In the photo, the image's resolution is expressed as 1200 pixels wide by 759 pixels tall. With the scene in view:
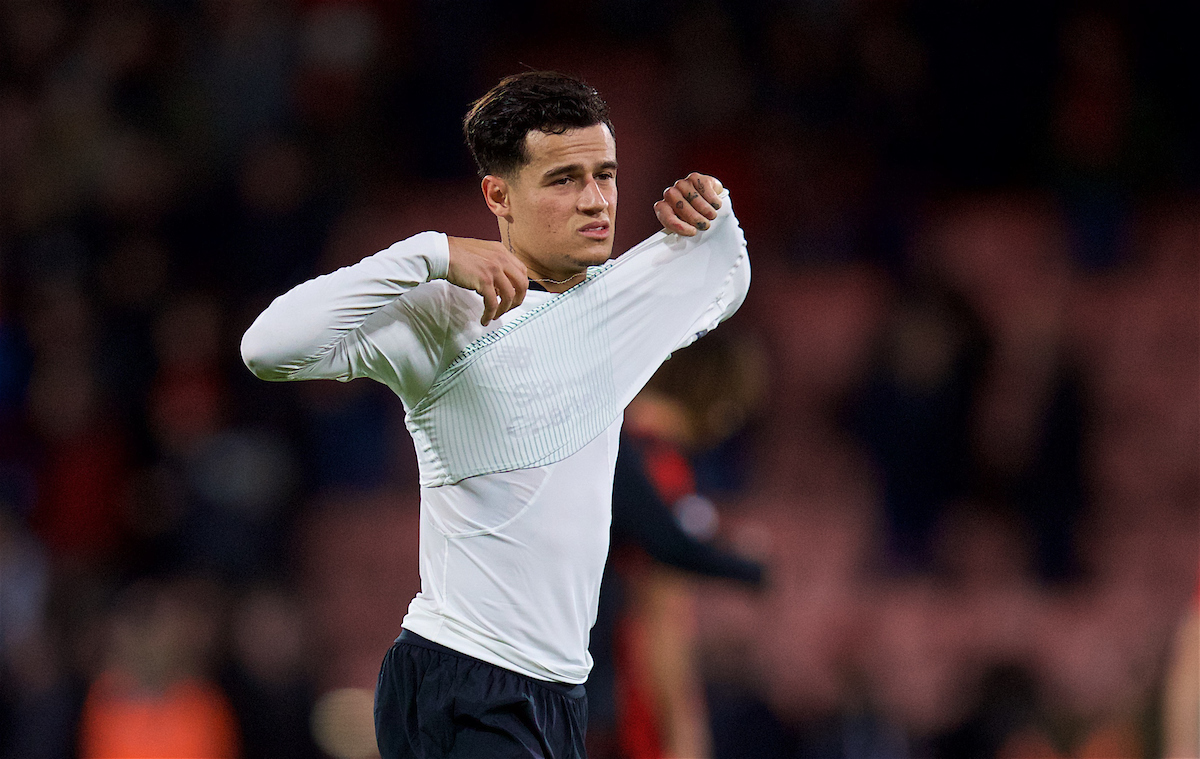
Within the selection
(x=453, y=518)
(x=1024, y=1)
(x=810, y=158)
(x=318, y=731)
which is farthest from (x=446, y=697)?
(x=1024, y=1)

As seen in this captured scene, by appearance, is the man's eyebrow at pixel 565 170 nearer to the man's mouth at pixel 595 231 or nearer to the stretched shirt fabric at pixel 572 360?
the man's mouth at pixel 595 231

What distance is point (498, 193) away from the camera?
266cm

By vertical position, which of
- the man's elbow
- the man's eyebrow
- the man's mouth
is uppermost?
the man's eyebrow

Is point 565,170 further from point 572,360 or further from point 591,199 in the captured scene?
point 572,360

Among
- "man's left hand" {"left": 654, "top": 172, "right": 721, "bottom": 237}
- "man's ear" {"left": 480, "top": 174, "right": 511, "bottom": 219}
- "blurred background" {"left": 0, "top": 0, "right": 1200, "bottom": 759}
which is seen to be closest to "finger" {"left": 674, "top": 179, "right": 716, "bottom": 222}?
"man's left hand" {"left": 654, "top": 172, "right": 721, "bottom": 237}

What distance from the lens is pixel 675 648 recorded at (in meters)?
4.35

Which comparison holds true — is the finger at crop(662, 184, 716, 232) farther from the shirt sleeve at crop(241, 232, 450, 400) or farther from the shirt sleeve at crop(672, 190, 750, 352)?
the shirt sleeve at crop(241, 232, 450, 400)

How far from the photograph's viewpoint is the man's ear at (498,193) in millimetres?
2645

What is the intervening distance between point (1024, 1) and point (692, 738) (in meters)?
5.53

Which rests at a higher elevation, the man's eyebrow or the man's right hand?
the man's eyebrow

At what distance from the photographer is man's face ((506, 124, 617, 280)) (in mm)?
2572

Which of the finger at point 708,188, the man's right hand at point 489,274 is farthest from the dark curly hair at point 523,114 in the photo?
the man's right hand at point 489,274

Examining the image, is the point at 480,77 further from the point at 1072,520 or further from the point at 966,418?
the point at 1072,520

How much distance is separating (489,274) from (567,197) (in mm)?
341
